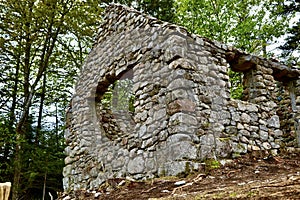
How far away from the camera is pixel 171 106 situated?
5.42 meters

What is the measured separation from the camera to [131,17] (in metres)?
7.03

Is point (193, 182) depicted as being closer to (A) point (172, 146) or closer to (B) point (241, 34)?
(A) point (172, 146)

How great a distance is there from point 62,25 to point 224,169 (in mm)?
8471

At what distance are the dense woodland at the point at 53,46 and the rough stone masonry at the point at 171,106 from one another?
379 centimetres

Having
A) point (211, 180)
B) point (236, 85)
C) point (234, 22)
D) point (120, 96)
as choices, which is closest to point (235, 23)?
point (234, 22)

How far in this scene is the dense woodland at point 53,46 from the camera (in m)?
11.4

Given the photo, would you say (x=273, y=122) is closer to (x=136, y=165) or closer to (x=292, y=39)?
(x=136, y=165)

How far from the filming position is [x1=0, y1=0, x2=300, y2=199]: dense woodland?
37.3 feet

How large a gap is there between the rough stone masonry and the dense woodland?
3.79 meters

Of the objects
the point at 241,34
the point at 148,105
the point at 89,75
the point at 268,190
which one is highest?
the point at 241,34

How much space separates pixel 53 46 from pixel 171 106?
25.8ft

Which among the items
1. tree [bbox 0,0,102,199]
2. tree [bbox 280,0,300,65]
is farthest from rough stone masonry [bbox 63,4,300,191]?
tree [bbox 280,0,300,65]

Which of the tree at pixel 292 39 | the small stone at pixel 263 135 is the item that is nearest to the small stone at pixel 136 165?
the small stone at pixel 263 135

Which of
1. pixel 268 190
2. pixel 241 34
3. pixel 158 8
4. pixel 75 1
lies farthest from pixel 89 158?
pixel 158 8
